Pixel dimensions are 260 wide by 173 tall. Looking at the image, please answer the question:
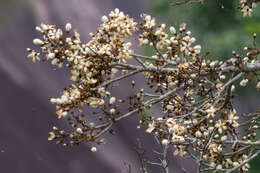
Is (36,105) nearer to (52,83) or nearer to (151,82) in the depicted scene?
(52,83)

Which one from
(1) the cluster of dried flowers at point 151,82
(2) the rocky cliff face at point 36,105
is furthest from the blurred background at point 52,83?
(1) the cluster of dried flowers at point 151,82

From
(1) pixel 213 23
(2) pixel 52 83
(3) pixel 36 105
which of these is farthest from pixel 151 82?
(2) pixel 52 83

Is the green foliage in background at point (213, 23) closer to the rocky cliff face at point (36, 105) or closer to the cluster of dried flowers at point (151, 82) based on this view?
the rocky cliff face at point (36, 105)

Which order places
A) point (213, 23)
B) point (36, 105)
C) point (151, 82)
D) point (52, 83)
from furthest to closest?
point (52, 83) < point (213, 23) < point (36, 105) < point (151, 82)

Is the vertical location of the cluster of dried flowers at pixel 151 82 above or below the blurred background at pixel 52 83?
below

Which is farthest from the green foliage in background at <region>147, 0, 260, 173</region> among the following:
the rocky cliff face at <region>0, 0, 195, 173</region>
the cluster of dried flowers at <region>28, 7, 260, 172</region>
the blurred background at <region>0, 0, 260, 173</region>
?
the cluster of dried flowers at <region>28, 7, 260, 172</region>

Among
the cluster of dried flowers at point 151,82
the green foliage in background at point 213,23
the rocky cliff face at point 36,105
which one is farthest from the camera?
the green foliage in background at point 213,23

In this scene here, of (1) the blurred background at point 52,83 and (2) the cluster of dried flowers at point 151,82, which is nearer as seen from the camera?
(2) the cluster of dried flowers at point 151,82
